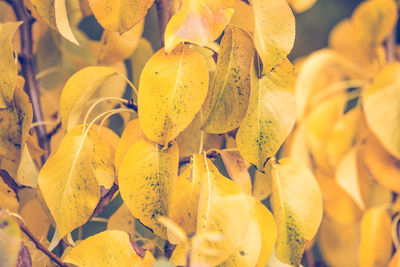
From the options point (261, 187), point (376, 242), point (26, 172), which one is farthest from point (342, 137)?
point (26, 172)

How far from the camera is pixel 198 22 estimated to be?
0.36 metres

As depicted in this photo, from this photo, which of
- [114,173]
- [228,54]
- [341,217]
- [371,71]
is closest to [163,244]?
[114,173]

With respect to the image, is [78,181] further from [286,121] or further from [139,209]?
[286,121]

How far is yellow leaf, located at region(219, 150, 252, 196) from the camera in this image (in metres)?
0.45

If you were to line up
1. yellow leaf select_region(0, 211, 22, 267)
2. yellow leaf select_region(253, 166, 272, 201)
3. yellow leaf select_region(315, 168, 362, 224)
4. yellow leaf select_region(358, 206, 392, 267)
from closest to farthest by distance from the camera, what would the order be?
yellow leaf select_region(0, 211, 22, 267) < yellow leaf select_region(253, 166, 272, 201) < yellow leaf select_region(358, 206, 392, 267) < yellow leaf select_region(315, 168, 362, 224)

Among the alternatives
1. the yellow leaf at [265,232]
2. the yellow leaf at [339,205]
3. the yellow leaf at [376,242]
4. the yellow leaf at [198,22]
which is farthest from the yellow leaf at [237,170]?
the yellow leaf at [339,205]

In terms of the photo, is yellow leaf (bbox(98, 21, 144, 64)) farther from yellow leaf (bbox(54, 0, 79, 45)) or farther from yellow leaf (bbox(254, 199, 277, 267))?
yellow leaf (bbox(254, 199, 277, 267))

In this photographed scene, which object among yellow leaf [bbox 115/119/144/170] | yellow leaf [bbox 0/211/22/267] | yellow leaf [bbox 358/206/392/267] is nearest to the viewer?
yellow leaf [bbox 0/211/22/267]

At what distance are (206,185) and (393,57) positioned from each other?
0.63 metres

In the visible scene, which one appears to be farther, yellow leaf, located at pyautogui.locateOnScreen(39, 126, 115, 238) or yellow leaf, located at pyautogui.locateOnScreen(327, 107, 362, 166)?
yellow leaf, located at pyautogui.locateOnScreen(327, 107, 362, 166)

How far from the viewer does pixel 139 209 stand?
386 mm

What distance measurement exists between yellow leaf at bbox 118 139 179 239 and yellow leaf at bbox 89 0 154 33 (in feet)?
0.33

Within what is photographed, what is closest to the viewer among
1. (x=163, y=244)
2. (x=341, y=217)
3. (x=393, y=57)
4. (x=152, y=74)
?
(x=152, y=74)

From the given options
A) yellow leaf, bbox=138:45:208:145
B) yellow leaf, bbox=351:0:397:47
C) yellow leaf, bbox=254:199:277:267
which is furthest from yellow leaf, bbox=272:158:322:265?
yellow leaf, bbox=351:0:397:47
